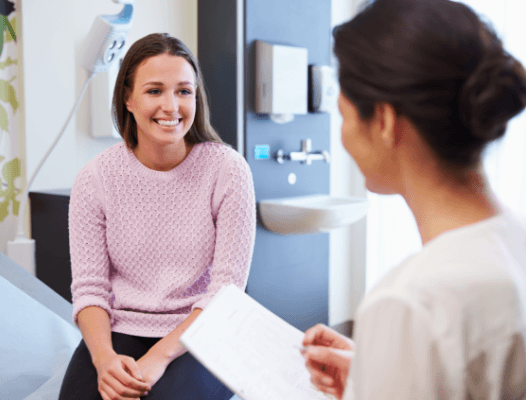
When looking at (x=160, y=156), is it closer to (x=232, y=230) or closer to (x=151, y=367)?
(x=232, y=230)

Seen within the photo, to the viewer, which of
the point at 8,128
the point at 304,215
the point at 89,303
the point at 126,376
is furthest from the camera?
the point at 304,215

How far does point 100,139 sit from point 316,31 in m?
1.08

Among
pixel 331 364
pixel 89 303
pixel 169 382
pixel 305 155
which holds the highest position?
pixel 305 155

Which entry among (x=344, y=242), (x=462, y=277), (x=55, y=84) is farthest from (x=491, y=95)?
(x=344, y=242)

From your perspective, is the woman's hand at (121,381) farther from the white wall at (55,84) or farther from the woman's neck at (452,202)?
the white wall at (55,84)

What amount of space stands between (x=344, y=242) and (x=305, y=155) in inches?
29.9

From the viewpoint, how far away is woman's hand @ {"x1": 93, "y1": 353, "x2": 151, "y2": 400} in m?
0.99

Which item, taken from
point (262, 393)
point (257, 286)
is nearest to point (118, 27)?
point (257, 286)

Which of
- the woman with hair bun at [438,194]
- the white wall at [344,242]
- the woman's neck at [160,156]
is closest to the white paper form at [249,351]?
the woman with hair bun at [438,194]

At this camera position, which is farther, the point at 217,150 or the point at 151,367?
the point at 217,150

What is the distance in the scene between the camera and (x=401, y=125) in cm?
Result: 53

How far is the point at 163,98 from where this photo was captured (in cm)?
122

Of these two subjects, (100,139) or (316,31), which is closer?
(100,139)

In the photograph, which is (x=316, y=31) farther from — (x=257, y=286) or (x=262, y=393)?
(x=262, y=393)
